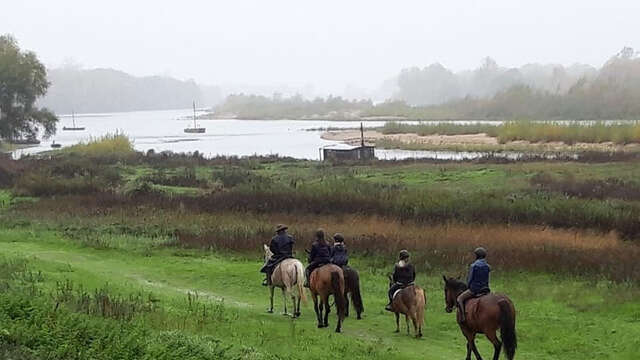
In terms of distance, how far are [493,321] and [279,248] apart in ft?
19.6

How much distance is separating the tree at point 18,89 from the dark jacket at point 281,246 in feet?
217

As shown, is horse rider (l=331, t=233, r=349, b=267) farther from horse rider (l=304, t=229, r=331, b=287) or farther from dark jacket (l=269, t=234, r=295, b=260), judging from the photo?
dark jacket (l=269, t=234, r=295, b=260)

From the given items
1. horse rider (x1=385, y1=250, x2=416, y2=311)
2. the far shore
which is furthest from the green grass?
the far shore

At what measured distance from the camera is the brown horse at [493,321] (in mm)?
13602

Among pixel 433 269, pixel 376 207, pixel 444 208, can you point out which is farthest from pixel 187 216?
pixel 433 269

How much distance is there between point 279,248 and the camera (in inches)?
706

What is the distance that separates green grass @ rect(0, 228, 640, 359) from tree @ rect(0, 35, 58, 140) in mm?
53727

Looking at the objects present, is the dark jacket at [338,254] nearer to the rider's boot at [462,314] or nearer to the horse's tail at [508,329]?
the rider's boot at [462,314]

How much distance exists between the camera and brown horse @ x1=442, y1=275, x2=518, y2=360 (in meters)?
13.6

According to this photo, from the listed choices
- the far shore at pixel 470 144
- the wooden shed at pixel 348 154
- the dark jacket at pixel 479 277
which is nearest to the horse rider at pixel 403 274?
the dark jacket at pixel 479 277

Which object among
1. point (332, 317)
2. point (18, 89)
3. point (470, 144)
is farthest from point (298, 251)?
point (470, 144)

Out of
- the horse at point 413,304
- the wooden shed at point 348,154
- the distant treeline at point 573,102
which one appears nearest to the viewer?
the horse at point 413,304

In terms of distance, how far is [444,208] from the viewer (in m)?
32.2

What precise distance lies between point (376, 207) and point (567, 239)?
10080 mm
